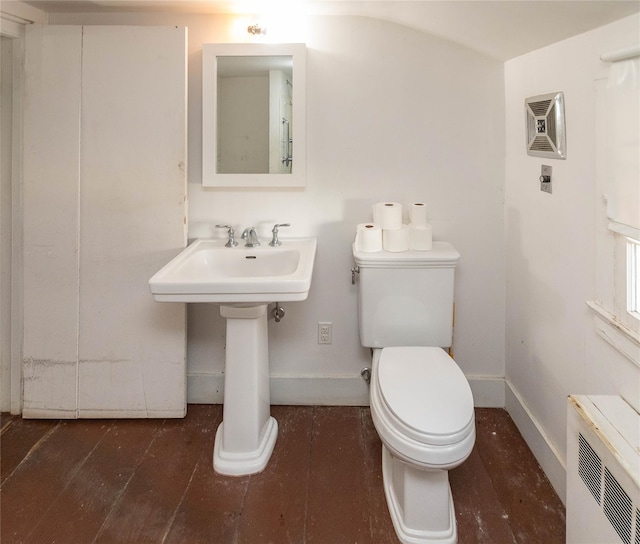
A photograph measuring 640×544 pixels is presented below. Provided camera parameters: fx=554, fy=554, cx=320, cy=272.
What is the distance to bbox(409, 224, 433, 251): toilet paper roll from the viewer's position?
2.31 meters

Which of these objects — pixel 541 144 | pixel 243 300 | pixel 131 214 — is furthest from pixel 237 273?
pixel 541 144

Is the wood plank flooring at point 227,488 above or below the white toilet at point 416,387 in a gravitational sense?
below

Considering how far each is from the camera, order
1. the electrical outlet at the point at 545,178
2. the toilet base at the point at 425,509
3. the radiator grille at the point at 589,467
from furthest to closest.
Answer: the electrical outlet at the point at 545,178
the toilet base at the point at 425,509
the radiator grille at the point at 589,467

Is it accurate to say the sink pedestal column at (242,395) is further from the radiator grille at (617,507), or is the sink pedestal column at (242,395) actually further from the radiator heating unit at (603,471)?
the radiator grille at (617,507)

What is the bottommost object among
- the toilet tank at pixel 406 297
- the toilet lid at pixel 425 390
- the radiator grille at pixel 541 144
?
the toilet lid at pixel 425 390

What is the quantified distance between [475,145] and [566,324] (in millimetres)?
963

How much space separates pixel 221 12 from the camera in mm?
2432

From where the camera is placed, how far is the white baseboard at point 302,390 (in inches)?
105

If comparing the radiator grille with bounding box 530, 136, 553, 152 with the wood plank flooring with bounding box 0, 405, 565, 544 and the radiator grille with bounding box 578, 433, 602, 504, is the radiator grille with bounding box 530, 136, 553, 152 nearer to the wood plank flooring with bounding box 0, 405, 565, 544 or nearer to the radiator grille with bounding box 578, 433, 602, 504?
the radiator grille with bounding box 578, 433, 602, 504

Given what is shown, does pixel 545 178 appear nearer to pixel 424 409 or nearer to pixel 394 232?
pixel 394 232

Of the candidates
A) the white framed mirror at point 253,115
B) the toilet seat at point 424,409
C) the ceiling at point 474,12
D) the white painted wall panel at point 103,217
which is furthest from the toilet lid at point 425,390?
the ceiling at point 474,12

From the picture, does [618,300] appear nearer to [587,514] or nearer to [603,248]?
[603,248]

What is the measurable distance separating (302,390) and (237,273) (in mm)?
699

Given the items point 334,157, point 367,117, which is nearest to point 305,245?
point 334,157
